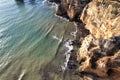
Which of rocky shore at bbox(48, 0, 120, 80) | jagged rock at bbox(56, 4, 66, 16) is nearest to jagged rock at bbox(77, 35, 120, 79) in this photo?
rocky shore at bbox(48, 0, 120, 80)

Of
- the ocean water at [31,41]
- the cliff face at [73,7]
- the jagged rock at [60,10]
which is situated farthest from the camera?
the jagged rock at [60,10]

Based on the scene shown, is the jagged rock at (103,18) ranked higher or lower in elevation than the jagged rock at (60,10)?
higher

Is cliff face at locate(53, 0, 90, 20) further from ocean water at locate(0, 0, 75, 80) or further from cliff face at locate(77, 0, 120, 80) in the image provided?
cliff face at locate(77, 0, 120, 80)

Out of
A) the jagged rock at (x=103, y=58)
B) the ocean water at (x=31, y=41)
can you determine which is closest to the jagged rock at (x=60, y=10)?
the ocean water at (x=31, y=41)

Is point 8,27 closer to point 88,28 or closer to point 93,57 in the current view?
point 88,28

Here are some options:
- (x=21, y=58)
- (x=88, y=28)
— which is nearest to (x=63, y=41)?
(x=88, y=28)

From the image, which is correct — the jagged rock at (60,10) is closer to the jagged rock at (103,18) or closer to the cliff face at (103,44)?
the jagged rock at (103,18)

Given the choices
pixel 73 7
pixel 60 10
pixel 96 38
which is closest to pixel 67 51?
pixel 96 38
